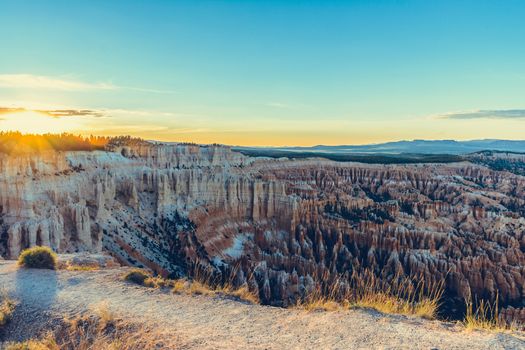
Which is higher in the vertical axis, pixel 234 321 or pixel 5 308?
pixel 5 308

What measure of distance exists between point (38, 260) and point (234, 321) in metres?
6.94

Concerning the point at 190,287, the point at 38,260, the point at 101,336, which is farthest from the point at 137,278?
the point at 101,336

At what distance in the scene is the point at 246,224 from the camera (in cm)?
4003

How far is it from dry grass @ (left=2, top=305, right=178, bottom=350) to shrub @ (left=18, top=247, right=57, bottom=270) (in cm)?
454

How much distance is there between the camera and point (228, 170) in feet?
155

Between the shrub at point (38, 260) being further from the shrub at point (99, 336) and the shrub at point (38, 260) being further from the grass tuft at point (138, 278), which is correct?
the shrub at point (99, 336)

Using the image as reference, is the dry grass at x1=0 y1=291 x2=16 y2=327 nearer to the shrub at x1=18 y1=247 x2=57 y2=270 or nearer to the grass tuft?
the shrub at x1=18 y1=247 x2=57 y2=270

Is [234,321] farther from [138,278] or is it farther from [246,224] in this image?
[246,224]

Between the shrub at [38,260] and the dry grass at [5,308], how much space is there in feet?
8.10

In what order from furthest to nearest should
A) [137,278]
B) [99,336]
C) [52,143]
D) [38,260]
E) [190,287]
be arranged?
[52,143], [38,260], [137,278], [190,287], [99,336]

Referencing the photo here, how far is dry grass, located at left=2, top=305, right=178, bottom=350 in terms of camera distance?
5980 mm

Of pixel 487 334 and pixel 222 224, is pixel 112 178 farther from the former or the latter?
pixel 487 334

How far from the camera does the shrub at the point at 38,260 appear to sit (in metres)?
10.6

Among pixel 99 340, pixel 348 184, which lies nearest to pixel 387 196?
pixel 348 184
